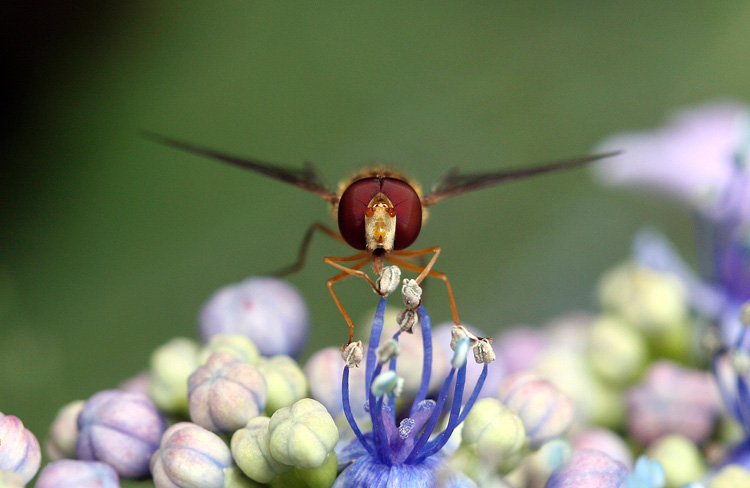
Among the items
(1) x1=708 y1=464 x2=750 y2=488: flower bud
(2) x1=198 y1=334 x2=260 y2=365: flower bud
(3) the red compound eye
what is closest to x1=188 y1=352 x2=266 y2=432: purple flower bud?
(2) x1=198 y1=334 x2=260 y2=365: flower bud

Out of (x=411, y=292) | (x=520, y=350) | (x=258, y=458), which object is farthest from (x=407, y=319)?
(x=520, y=350)

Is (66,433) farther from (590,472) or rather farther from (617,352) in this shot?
(617,352)

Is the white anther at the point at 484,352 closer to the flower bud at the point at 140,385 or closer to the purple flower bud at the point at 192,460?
the purple flower bud at the point at 192,460

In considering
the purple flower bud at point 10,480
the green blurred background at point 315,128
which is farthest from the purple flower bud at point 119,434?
the green blurred background at point 315,128

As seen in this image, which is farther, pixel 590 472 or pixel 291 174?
pixel 291 174

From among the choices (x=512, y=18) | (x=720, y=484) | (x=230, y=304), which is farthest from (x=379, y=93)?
(x=720, y=484)

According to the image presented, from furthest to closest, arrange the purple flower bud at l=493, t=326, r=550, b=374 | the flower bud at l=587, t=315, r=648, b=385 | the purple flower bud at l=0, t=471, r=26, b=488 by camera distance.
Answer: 1. the purple flower bud at l=493, t=326, r=550, b=374
2. the flower bud at l=587, t=315, r=648, b=385
3. the purple flower bud at l=0, t=471, r=26, b=488

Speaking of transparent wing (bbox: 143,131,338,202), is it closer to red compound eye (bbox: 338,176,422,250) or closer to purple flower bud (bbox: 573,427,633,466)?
red compound eye (bbox: 338,176,422,250)
